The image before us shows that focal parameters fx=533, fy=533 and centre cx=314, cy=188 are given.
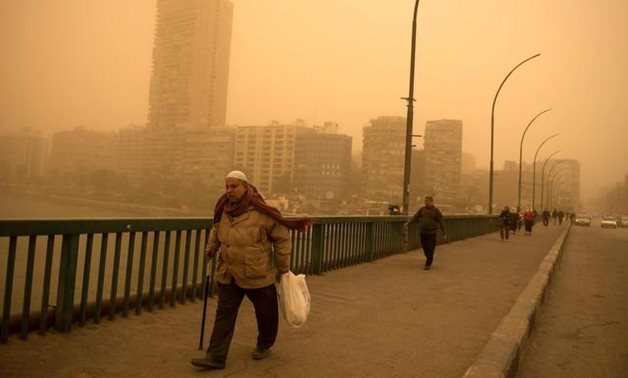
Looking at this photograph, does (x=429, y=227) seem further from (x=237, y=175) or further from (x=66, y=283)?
(x=66, y=283)

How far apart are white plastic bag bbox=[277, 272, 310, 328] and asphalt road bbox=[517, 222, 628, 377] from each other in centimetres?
223

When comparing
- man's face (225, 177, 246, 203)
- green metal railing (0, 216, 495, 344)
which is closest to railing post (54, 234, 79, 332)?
green metal railing (0, 216, 495, 344)

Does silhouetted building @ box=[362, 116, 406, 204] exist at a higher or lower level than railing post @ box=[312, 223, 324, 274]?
higher

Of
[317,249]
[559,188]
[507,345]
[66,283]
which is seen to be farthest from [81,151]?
[559,188]

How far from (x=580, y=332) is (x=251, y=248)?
5124 mm

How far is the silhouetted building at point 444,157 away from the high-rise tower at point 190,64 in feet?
87.2

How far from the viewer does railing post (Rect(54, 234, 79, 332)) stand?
195 inches

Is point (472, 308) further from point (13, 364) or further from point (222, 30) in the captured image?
point (222, 30)

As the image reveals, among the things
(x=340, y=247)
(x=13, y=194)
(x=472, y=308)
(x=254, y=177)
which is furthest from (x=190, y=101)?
Result: (x=472, y=308)

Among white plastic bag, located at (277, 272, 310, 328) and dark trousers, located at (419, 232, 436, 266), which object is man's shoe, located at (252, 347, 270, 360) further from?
dark trousers, located at (419, 232, 436, 266)

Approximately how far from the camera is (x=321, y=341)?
17.6 ft

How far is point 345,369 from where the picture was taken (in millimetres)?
4508

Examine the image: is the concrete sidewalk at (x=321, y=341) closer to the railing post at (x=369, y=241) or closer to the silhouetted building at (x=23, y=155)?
the railing post at (x=369, y=241)

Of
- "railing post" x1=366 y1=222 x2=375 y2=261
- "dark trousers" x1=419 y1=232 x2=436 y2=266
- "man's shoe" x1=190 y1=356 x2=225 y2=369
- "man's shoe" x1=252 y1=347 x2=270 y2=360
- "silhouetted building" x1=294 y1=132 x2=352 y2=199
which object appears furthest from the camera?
"silhouetted building" x1=294 y1=132 x2=352 y2=199
